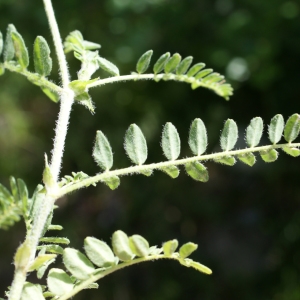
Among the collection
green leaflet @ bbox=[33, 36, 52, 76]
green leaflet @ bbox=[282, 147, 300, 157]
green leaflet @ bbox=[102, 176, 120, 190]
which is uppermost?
green leaflet @ bbox=[33, 36, 52, 76]

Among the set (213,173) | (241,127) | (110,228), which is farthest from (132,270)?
(241,127)

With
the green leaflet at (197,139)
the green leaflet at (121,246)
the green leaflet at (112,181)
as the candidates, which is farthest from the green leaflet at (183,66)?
the green leaflet at (121,246)

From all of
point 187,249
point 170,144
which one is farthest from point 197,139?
point 187,249

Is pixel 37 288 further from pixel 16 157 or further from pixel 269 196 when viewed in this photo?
pixel 16 157

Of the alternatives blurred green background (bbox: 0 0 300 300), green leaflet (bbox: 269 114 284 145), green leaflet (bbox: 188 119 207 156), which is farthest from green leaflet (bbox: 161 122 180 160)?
blurred green background (bbox: 0 0 300 300)

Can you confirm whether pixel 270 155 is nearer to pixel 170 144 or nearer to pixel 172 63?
pixel 170 144

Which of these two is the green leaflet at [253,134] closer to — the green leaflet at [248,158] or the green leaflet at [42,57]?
the green leaflet at [248,158]

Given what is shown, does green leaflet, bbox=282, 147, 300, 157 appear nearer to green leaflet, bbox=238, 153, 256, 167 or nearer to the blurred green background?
green leaflet, bbox=238, 153, 256, 167
